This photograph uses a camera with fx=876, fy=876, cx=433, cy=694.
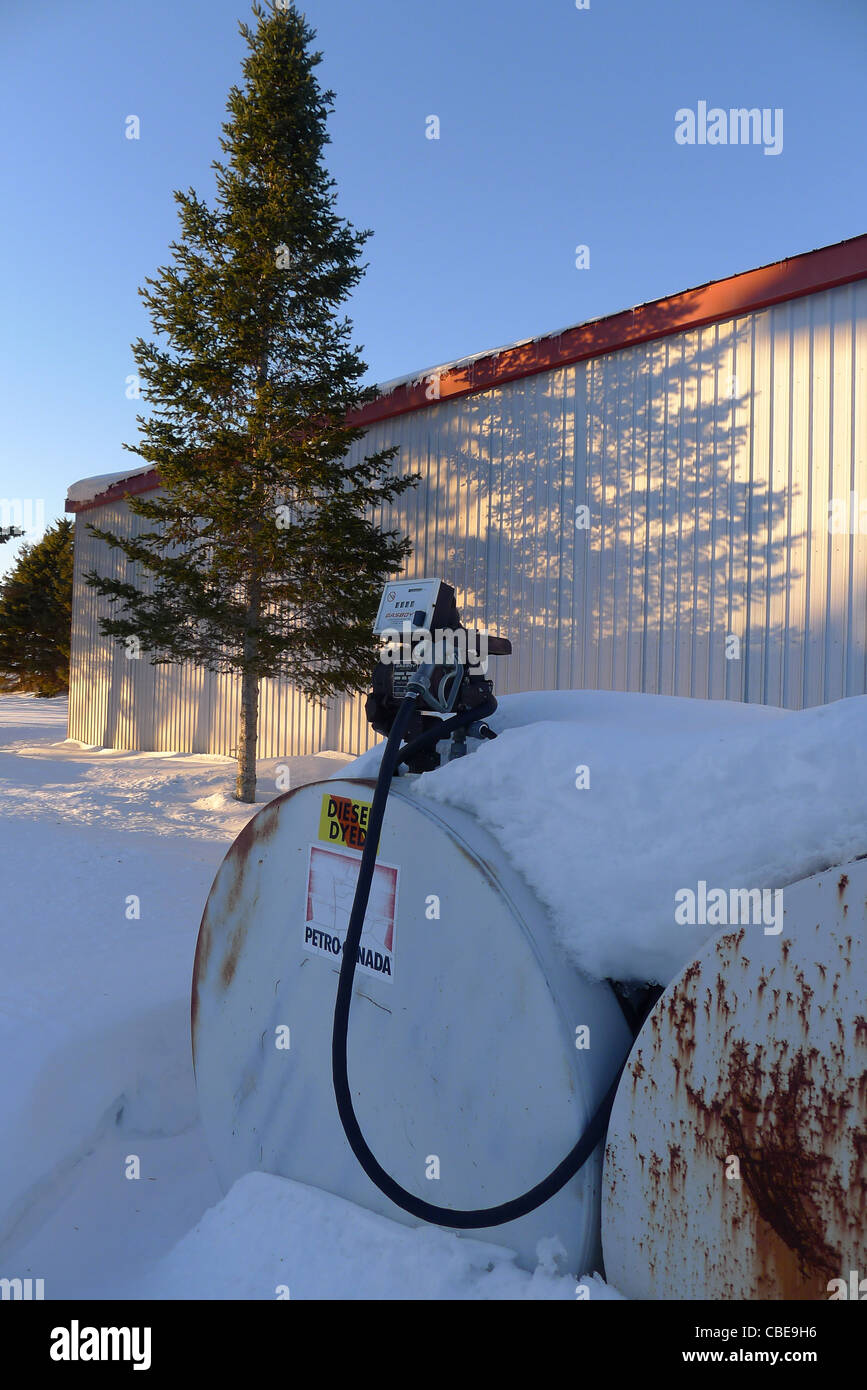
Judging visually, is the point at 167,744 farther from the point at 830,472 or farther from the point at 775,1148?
the point at 775,1148

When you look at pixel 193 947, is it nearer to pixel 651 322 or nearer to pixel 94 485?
pixel 651 322

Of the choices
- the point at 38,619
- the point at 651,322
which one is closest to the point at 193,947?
the point at 651,322

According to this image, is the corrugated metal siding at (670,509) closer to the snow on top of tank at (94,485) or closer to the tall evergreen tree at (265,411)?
the tall evergreen tree at (265,411)

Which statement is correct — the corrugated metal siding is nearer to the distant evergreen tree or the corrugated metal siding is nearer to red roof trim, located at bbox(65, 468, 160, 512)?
red roof trim, located at bbox(65, 468, 160, 512)

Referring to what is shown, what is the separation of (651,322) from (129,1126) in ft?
25.1

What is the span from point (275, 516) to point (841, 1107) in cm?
945

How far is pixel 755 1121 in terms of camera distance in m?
1.44

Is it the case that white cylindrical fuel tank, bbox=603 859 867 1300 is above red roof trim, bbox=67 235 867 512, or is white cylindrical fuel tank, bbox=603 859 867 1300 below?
below

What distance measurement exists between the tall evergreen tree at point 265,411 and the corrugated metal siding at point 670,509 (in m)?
0.97

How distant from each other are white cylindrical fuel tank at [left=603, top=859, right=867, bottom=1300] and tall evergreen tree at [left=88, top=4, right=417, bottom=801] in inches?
324

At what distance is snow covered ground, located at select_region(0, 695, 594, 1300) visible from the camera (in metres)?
1.94

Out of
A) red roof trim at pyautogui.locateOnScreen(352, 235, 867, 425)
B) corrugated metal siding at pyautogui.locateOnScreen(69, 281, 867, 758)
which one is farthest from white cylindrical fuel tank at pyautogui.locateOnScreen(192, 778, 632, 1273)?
red roof trim at pyautogui.locateOnScreen(352, 235, 867, 425)

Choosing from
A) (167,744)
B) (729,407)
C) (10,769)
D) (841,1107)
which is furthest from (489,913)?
(167,744)

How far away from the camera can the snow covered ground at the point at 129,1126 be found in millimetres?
1936
